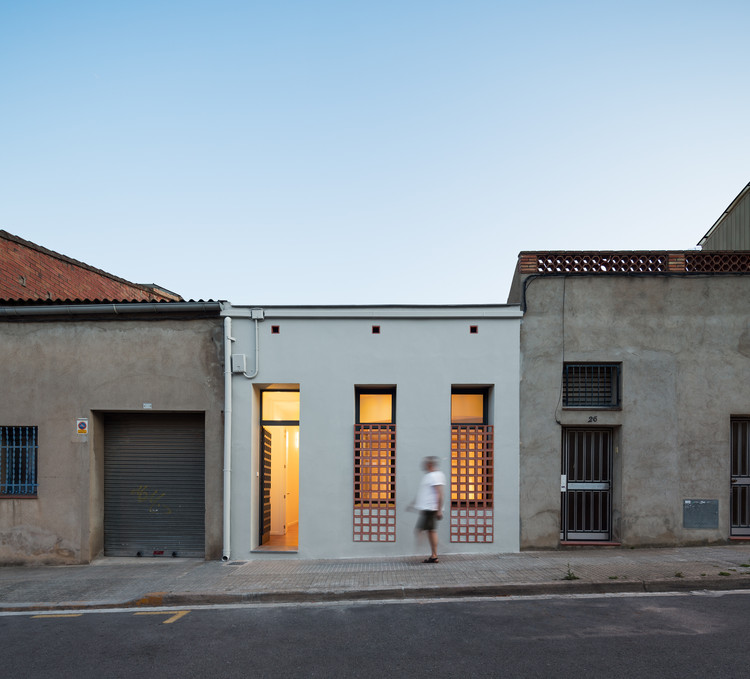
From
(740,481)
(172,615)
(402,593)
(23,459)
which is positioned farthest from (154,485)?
(740,481)

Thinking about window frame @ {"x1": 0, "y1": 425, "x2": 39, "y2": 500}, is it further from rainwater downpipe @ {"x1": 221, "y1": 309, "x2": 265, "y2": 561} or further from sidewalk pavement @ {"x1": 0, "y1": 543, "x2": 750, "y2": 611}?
rainwater downpipe @ {"x1": 221, "y1": 309, "x2": 265, "y2": 561}

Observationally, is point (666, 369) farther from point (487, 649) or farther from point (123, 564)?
point (123, 564)

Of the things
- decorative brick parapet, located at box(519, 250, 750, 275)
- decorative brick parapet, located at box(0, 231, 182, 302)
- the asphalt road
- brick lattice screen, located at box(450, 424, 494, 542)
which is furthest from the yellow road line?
decorative brick parapet, located at box(0, 231, 182, 302)

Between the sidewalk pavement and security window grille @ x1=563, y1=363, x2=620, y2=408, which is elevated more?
security window grille @ x1=563, y1=363, x2=620, y2=408

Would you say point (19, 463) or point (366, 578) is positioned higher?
point (19, 463)

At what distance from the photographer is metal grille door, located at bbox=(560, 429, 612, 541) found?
34.4 feet

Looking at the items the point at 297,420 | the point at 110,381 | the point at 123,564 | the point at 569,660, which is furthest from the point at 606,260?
the point at 123,564

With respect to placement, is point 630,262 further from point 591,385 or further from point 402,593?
point 402,593

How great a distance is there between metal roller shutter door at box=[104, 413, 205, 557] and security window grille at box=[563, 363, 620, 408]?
6.74 meters

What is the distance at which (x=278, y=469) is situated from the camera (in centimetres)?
1211

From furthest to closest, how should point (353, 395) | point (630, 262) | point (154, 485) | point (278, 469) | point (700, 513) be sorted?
point (278, 469) → point (154, 485) → point (630, 262) → point (353, 395) → point (700, 513)

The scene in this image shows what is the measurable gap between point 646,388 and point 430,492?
4.35m

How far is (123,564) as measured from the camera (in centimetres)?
1021

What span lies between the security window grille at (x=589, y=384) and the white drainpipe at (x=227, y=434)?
19.7ft
